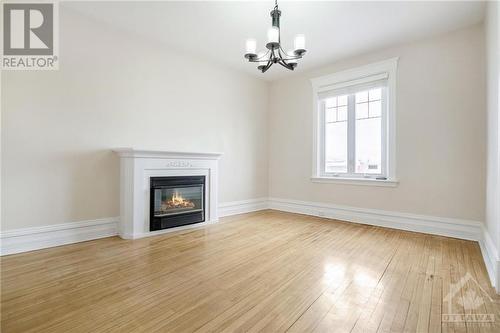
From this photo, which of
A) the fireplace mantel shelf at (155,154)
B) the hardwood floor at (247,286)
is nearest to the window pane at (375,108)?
the hardwood floor at (247,286)

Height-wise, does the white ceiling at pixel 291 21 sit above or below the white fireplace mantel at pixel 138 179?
above

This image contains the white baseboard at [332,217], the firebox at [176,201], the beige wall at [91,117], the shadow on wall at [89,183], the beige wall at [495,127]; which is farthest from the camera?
the firebox at [176,201]

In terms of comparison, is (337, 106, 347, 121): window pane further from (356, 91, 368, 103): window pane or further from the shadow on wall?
the shadow on wall

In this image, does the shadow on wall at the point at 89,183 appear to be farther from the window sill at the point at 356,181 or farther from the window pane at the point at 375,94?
the window pane at the point at 375,94

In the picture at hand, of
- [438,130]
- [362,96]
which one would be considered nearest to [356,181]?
[438,130]

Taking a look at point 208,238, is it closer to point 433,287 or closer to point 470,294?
point 433,287

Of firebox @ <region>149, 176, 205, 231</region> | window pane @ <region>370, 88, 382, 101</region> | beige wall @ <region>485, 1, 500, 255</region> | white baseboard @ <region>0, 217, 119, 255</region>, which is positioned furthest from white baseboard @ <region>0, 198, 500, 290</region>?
window pane @ <region>370, 88, 382, 101</region>

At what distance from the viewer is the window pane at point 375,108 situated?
390cm

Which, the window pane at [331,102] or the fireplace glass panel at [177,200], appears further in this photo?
the window pane at [331,102]

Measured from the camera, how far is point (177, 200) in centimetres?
351

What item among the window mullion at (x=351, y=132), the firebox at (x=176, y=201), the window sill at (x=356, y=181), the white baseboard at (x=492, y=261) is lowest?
the white baseboard at (x=492, y=261)

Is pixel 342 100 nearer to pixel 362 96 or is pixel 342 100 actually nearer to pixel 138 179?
pixel 362 96

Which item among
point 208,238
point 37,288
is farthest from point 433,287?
point 37,288

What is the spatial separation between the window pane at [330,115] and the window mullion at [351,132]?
0.29 meters
